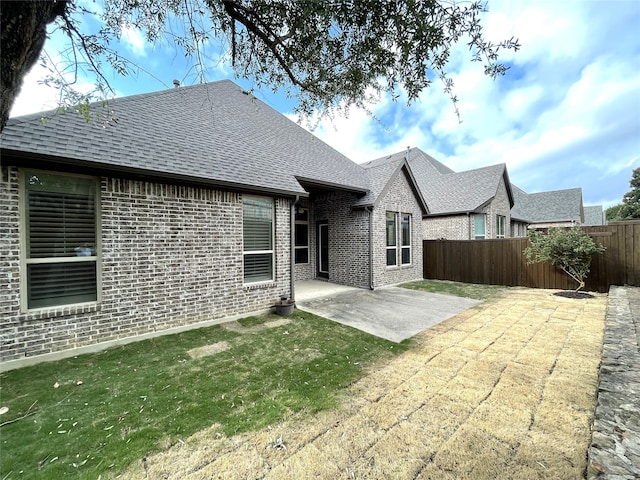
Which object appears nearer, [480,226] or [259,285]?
[259,285]

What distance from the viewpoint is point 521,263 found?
34.1 ft

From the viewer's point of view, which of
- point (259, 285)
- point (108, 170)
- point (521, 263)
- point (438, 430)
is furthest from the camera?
point (521, 263)

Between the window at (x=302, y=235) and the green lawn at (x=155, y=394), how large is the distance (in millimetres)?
6706

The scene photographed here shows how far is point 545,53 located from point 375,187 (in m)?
6.40

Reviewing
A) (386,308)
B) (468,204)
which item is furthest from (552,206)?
(386,308)

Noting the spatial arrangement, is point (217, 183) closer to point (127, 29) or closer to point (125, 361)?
point (127, 29)

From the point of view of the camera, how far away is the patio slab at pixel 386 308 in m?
5.84

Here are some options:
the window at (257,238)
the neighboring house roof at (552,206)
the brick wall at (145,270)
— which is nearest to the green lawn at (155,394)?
the brick wall at (145,270)

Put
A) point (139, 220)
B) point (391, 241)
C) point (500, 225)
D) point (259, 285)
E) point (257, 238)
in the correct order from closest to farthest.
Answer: point (139, 220) → point (259, 285) → point (257, 238) → point (391, 241) → point (500, 225)

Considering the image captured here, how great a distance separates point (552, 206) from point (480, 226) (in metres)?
19.2

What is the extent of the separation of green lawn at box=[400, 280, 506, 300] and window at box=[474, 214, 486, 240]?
16.5 ft

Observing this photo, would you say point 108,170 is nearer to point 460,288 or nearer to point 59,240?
point 59,240

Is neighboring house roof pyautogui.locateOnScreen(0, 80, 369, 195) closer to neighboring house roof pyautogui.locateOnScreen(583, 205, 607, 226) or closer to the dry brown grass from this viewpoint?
the dry brown grass

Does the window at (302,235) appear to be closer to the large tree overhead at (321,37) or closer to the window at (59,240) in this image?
the window at (59,240)
